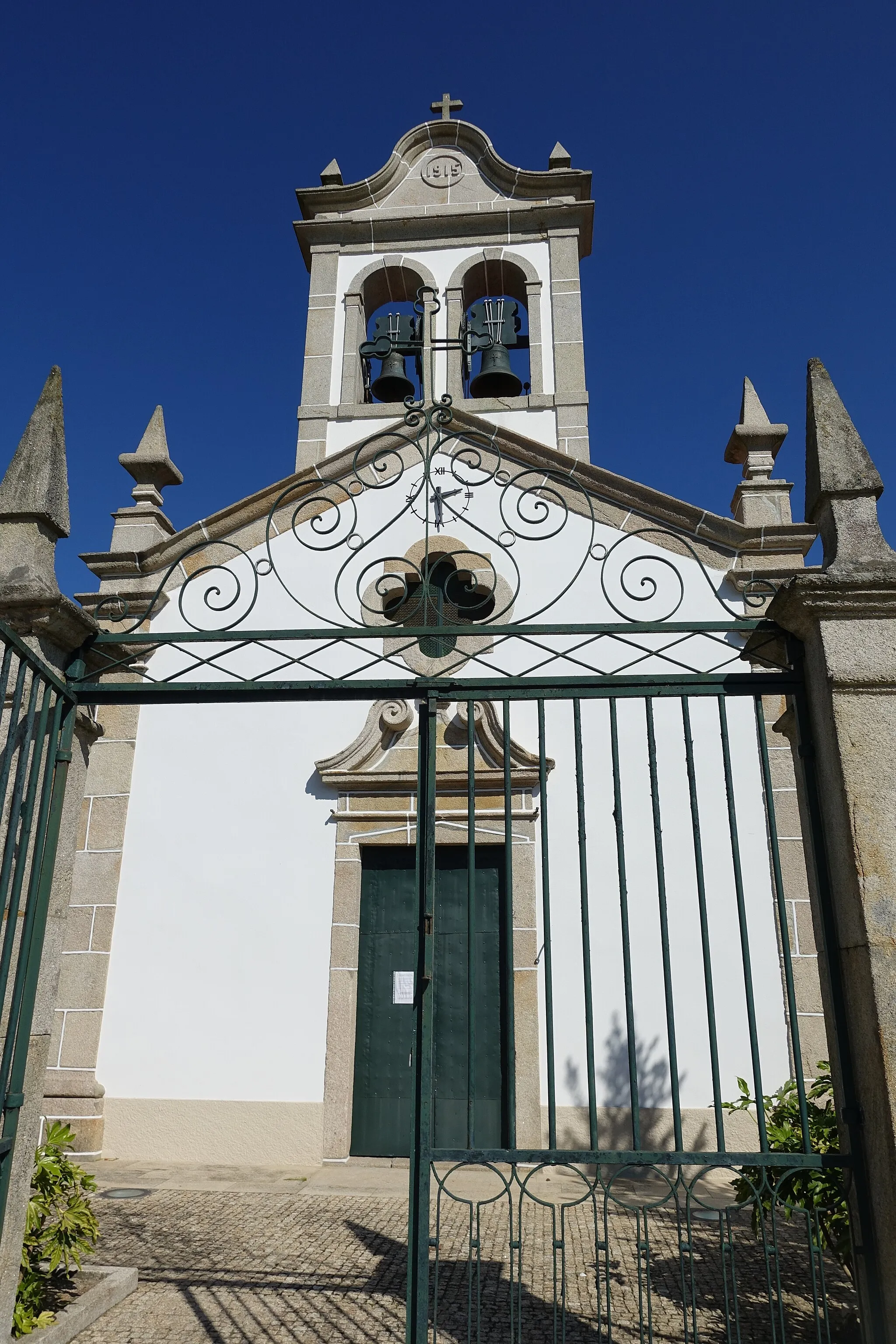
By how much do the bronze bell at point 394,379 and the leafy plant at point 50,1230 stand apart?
296 inches

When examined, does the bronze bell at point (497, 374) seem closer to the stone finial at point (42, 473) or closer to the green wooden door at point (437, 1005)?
the green wooden door at point (437, 1005)

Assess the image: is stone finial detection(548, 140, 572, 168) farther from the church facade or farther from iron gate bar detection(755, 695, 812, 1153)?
iron gate bar detection(755, 695, 812, 1153)

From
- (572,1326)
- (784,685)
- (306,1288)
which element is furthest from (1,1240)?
(784,685)

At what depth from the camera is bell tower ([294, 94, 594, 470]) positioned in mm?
10172

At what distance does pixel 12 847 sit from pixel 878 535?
357 cm

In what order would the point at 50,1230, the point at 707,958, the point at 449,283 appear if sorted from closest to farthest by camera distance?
1. the point at 707,958
2. the point at 50,1230
3. the point at 449,283

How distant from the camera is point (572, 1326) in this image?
13.9ft

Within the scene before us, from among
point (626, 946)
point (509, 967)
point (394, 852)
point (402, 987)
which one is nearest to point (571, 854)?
point (394, 852)

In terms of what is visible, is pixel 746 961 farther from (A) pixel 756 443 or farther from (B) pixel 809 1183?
(A) pixel 756 443

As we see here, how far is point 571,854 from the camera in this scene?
764cm

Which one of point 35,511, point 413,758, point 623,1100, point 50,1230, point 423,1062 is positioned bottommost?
point 50,1230

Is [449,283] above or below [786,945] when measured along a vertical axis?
above

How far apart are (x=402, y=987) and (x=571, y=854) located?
1.73 metres

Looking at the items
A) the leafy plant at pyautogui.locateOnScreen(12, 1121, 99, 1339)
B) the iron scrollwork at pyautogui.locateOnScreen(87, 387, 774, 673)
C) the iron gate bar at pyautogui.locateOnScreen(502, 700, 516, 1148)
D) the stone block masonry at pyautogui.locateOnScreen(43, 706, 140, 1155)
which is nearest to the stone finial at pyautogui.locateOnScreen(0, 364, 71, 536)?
the iron gate bar at pyautogui.locateOnScreen(502, 700, 516, 1148)
